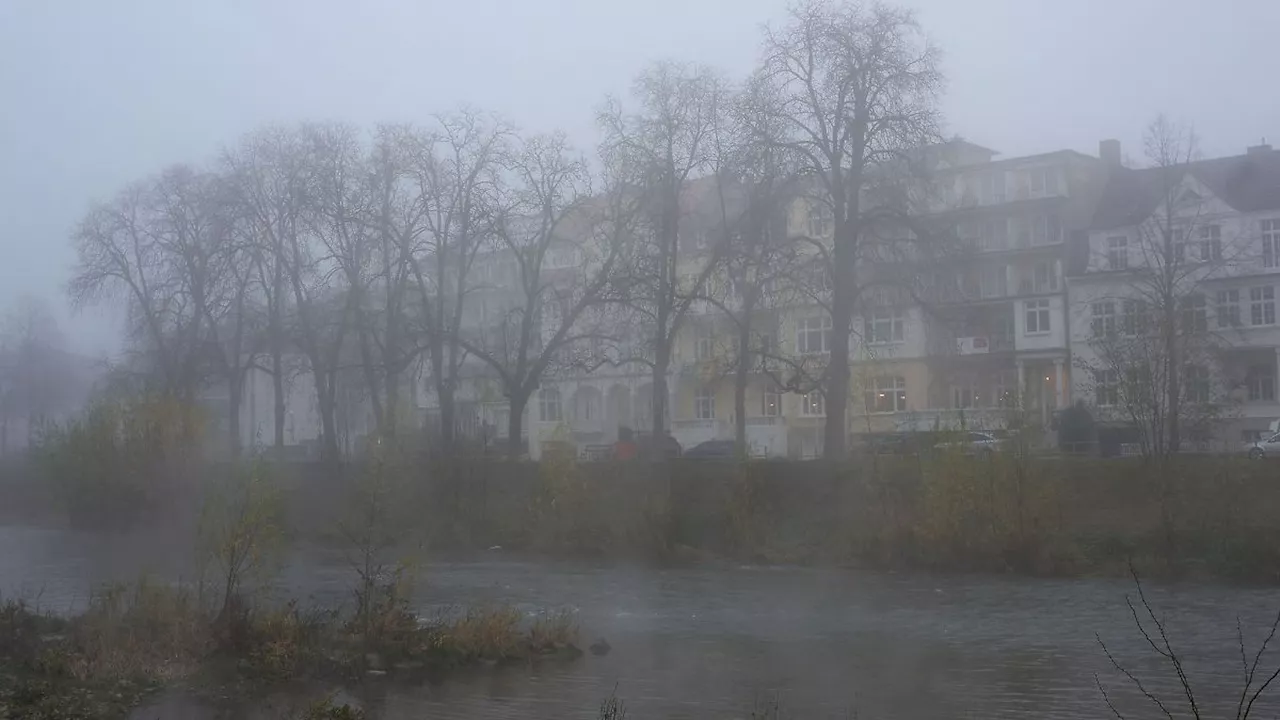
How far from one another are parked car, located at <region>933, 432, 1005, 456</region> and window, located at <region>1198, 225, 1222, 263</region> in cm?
1518

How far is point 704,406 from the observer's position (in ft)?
268

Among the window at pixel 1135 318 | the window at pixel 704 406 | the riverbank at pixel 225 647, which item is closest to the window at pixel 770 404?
the window at pixel 704 406

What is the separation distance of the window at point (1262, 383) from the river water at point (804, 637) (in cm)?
3404

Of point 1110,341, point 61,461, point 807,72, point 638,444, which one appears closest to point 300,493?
point 61,461

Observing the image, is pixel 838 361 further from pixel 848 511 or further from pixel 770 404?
pixel 770 404

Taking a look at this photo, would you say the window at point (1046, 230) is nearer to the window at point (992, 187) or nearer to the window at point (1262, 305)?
the window at point (992, 187)

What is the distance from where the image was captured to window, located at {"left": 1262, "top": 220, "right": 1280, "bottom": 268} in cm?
6412

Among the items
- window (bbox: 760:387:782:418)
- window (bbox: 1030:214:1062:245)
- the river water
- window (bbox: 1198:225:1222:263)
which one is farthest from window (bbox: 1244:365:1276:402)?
the river water

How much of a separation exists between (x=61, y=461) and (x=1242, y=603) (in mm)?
45750

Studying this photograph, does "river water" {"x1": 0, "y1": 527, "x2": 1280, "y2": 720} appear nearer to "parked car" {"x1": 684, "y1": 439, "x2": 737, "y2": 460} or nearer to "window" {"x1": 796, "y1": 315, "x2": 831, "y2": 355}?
"parked car" {"x1": 684, "y1": 439, "x2": 737, "y2": 460}

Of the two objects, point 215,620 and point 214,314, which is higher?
point 214,314

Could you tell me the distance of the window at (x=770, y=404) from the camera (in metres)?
78.2

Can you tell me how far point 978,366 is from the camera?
2901 inches

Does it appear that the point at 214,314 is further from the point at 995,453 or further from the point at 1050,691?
the point at 1050,691
